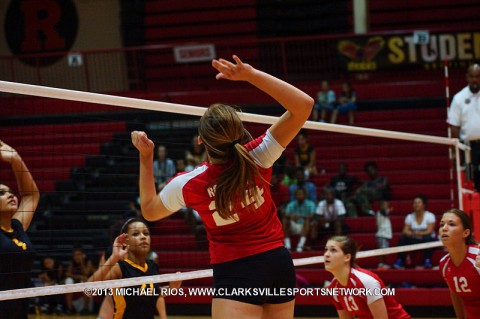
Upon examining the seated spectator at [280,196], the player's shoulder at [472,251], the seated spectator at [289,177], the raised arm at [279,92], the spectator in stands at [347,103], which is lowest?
the player's shoulder at [472,251]

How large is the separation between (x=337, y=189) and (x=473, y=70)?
2688 mm

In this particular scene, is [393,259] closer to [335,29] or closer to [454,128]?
[454,128]

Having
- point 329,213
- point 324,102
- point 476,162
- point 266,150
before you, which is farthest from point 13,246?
point 324,102

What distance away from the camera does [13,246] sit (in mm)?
4695

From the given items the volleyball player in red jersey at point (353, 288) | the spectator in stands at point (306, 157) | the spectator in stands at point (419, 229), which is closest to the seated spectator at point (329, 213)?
the spectator in stands at point (306, 157)

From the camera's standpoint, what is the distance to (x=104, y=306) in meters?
5.23

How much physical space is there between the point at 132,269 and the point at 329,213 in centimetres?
566

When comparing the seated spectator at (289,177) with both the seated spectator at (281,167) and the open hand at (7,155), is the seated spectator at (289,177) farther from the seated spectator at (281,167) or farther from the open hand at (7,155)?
the open hand at (7,155)

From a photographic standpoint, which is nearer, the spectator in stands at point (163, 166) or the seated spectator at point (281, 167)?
the spectator in stands at point (163, 166)

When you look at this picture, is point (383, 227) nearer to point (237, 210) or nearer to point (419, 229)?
point (419, 229)

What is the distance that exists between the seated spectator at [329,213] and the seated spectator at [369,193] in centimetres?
31

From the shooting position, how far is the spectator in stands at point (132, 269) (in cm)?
511

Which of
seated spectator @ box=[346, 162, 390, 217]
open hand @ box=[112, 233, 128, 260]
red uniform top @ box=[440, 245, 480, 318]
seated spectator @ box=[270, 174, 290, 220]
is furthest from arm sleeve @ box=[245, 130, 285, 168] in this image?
seated spectator @ box=[346, 162, 390, 217]

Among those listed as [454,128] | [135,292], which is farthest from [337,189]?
[135,292]
